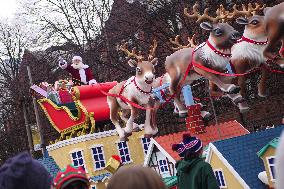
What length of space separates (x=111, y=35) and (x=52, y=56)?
5391 mm

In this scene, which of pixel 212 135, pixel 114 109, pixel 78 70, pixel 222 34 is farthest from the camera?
pixel 78 70

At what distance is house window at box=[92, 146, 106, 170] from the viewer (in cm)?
1866

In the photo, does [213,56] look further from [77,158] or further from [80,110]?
[77,158]

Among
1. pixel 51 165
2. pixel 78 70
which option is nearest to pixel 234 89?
pixel 78 70

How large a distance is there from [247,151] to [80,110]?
5.51 m

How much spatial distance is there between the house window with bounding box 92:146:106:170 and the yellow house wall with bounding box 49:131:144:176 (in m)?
0.12

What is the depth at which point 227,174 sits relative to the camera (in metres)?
13.7

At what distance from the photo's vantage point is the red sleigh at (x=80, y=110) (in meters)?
15.7

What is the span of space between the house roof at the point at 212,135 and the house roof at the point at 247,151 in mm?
1053

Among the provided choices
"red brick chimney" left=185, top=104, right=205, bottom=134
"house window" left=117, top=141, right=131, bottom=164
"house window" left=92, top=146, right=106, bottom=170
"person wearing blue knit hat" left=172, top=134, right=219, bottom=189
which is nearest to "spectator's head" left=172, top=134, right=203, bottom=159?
"person wearing blue knit hat" left=172, top=134, right=219, bottom=189

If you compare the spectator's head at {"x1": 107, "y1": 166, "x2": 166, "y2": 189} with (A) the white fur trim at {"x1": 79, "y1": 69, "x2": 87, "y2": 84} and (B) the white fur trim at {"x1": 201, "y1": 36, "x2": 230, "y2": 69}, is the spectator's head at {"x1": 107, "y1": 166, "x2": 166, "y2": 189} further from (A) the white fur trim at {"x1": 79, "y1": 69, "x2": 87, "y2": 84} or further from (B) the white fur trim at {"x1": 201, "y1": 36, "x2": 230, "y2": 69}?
(A) the white fur trim at {"x1": 79, "y1": 69, "x2": 87, "y2": 84}

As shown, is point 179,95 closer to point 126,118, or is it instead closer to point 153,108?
point 153,108

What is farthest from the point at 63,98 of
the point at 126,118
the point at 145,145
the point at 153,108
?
the point at 153,108

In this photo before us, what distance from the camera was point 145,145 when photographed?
19.4 meters
